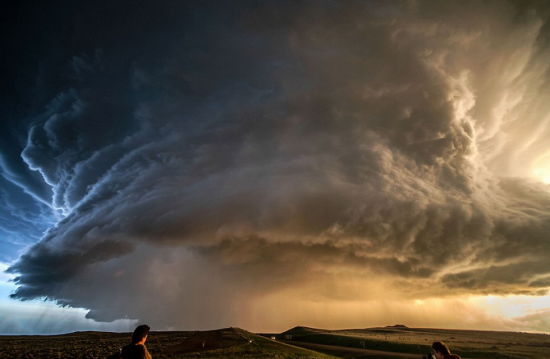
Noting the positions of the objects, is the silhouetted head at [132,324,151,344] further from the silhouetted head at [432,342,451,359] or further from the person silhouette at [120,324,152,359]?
the silhouetted head at [432,342,451,359]

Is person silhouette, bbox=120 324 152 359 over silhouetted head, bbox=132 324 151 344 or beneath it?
beneath

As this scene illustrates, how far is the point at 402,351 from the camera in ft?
307

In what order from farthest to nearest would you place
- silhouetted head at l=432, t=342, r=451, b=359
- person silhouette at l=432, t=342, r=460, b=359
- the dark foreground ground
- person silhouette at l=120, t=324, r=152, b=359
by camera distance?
the dark foreground ground, silhouetted head at l=432, t=342, r=451, b=359, person silhouette at l=432, t=342, r=460, b=359, person silhouette at l=120, t=324, r=152, b=359

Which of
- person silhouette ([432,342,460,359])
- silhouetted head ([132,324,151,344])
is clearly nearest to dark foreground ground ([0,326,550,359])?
person silhouette ([432,342,460,359])

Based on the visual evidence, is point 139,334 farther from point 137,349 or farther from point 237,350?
point 237,350

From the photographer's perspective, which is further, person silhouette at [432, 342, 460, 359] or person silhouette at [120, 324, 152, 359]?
person silhouette at [432, 342, 460, 359]

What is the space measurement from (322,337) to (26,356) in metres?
107

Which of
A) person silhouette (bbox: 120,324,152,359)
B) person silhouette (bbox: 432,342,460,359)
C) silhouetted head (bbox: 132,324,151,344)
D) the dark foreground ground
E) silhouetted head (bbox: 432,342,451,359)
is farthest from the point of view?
the dark foreground ground

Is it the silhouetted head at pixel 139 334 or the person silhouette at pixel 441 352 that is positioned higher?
the silhouetted head at pixel 139 334

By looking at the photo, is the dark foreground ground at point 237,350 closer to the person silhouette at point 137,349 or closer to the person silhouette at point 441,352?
the person silhouette at point 441,352

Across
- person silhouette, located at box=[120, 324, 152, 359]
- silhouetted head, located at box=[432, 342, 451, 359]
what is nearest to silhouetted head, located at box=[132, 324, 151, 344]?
person silhouette, located at box=[120, 324, 152, 359]

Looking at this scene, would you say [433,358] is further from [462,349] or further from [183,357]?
[462,349]

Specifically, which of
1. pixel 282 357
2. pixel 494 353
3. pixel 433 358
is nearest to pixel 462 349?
pixel 494 353

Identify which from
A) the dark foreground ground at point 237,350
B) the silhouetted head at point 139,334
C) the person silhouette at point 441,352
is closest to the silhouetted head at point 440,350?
the person silhouette at point 441,352
